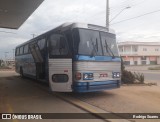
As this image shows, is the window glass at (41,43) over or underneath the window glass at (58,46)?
over

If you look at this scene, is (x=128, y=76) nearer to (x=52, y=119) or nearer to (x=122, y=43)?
(x=52, y=119)

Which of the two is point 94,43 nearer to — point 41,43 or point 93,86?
point 93,86

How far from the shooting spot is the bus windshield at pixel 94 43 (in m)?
11.3

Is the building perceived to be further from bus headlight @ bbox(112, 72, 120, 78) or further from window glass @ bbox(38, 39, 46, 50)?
bus headlight @ bbox(112, 72, 120, 78)

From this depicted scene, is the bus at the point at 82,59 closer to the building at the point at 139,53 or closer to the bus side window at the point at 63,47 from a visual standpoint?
the bus side window at the point at 63,47

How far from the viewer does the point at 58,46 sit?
11.9 meters

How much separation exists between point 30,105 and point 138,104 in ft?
13.5

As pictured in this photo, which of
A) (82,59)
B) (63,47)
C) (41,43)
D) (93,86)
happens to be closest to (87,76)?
(93,86)

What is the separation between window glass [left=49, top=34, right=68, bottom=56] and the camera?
11.6 metres

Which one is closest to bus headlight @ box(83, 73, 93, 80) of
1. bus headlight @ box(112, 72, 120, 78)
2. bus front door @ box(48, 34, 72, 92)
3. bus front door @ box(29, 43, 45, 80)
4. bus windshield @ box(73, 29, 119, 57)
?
bus front door @ box(48, 34, 72, 92)

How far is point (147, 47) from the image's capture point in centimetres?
9275

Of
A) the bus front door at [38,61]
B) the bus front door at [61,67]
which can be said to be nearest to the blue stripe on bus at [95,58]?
the bus front door at [61,67]

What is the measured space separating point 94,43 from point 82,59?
110cm

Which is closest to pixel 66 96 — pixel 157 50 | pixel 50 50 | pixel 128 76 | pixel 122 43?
pixel 50 50
